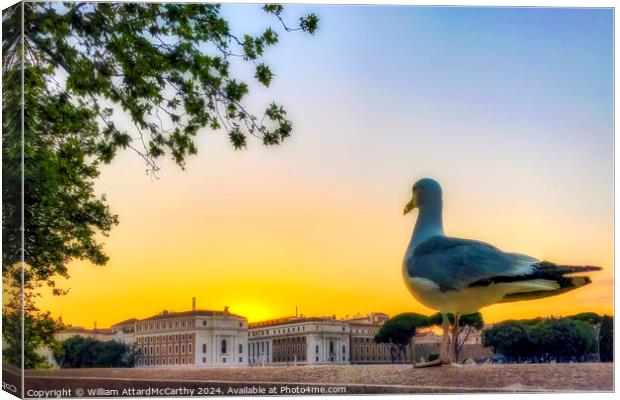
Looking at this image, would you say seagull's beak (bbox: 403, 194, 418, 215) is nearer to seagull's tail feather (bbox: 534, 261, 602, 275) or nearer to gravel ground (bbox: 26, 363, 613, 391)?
seagull's tail feather (bbox: 534, 261, 602, 275)

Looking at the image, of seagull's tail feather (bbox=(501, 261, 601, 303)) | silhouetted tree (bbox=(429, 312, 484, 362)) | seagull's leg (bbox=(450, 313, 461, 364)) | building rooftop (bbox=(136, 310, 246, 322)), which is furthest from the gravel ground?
seagull's tail feather (bbox=(501, 261, 601, 303))

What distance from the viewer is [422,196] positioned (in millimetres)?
13188

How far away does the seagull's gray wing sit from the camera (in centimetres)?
1287

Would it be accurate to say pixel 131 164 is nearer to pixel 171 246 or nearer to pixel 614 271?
pixel 171 246

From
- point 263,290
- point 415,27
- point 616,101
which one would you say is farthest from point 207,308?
point 616,101

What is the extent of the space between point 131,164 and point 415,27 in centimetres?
336

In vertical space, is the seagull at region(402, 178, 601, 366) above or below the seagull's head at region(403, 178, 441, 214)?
below

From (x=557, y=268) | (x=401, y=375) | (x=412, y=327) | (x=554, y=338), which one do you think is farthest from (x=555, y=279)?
(x=401, y=375)

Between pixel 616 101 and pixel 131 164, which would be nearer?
pixel 131 164

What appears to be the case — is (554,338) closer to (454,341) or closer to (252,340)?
(454,341)

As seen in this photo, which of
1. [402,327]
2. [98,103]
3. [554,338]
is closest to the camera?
[98,103]

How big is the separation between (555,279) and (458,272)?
113 centimetres

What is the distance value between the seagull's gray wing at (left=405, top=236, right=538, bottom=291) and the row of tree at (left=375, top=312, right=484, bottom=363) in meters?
0.45

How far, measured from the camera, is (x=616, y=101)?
13617 millimetres
